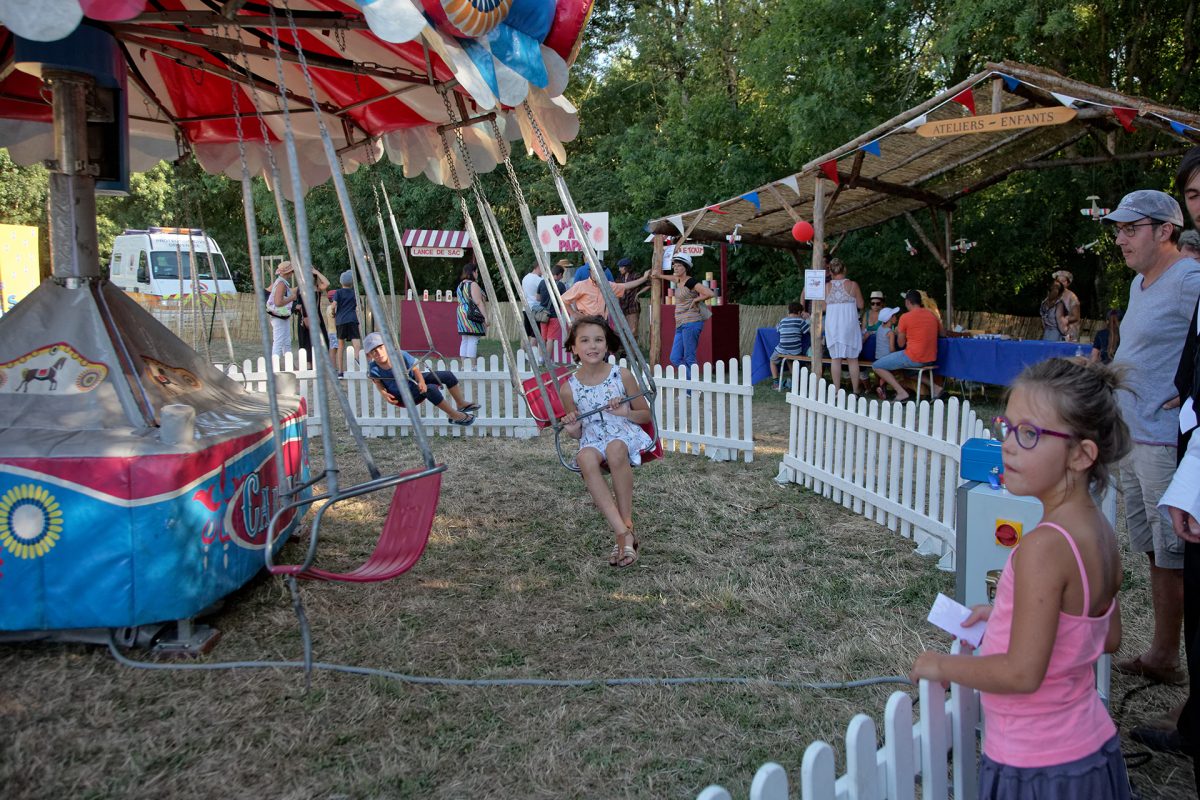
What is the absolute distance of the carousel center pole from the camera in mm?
3832

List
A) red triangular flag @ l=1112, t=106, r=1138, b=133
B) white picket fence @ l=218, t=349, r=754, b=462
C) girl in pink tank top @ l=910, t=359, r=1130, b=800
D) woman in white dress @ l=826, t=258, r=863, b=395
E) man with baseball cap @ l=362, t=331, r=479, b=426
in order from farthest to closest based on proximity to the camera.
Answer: woman in white dress @ l=826, t=258, r=863, b=395 < white picket fence @ l=218, t=349, r=754, b=462 < man with baseball cap @ l=362, t=331, r=479, b=426 < red triangular flag @ l=1112, t=106, r=1138, b=133 < girl in pink tank top @ l=910, t=359, r=1130, b=800

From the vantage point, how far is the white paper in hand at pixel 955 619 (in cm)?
187

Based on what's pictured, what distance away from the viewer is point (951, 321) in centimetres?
1326

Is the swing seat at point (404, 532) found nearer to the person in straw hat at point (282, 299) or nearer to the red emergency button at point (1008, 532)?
the red emergency button at point (1008, 532)

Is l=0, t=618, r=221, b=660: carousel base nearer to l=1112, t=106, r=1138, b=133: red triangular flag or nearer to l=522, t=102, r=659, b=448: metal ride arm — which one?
l=522, t=102, r=659, b=448: metal ride arm

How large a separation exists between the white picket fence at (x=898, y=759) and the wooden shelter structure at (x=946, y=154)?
6586 millimetres

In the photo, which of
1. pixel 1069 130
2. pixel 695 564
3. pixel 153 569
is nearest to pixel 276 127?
pixel 153 569

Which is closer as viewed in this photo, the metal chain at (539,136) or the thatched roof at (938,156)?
the metal chain at (539,136)

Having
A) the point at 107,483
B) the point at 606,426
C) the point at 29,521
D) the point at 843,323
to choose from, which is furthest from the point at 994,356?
the point at 29,521

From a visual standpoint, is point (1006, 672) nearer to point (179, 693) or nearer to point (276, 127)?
point (179, 693)

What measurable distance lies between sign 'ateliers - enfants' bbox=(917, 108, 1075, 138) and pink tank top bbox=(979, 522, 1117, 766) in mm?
6696

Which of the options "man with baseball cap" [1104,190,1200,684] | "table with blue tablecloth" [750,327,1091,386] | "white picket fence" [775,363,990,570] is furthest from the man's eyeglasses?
"table with blue tablecloth" [750,327,1091,386]

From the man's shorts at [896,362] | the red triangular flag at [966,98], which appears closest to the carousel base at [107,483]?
the red triangular flag at [966,98]

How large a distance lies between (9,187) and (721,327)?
21848 millimetres
